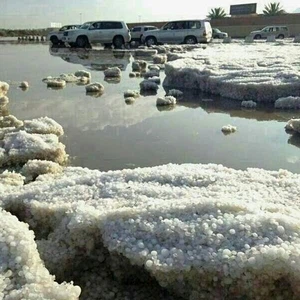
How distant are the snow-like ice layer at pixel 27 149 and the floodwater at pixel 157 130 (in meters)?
0.27

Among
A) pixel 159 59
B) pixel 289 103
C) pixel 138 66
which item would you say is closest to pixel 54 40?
pixel 159 59

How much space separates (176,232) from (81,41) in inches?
900

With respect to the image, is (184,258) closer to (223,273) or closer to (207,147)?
(223,273)

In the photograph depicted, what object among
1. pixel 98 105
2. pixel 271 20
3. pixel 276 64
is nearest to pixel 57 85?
pixel 98 105

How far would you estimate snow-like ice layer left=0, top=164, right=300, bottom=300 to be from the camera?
1.99 metres

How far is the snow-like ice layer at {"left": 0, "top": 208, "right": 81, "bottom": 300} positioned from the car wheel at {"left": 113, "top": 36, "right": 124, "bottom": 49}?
Answer: 73.1 feet

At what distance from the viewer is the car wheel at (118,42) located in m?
23.7

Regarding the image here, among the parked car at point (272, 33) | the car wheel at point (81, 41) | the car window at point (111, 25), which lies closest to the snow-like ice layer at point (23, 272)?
the car window at point (111, 25)

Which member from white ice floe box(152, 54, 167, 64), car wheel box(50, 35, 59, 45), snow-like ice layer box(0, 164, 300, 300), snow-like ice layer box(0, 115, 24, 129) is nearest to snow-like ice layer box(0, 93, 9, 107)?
snow-like ice layer box(0, 115, 24, 129)

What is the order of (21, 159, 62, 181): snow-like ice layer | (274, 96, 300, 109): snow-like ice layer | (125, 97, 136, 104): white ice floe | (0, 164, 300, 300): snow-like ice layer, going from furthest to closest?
(125, 97, 136, 104): white ice floe, (274, 96, 300, 109): snow-like ice layer, (21, 159, 62, 181): snow-like ice layer, (0, 164, 300, 300): snow-like ice layer

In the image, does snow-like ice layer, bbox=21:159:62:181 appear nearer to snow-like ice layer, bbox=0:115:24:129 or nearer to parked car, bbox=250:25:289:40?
snow-like ice layer, bbox=0:115:24:129

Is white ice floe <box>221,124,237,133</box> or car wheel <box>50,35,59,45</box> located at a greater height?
white ice floe <box>221,124,237,133</box>

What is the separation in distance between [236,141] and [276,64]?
5.53 m

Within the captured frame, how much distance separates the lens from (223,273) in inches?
77.8
